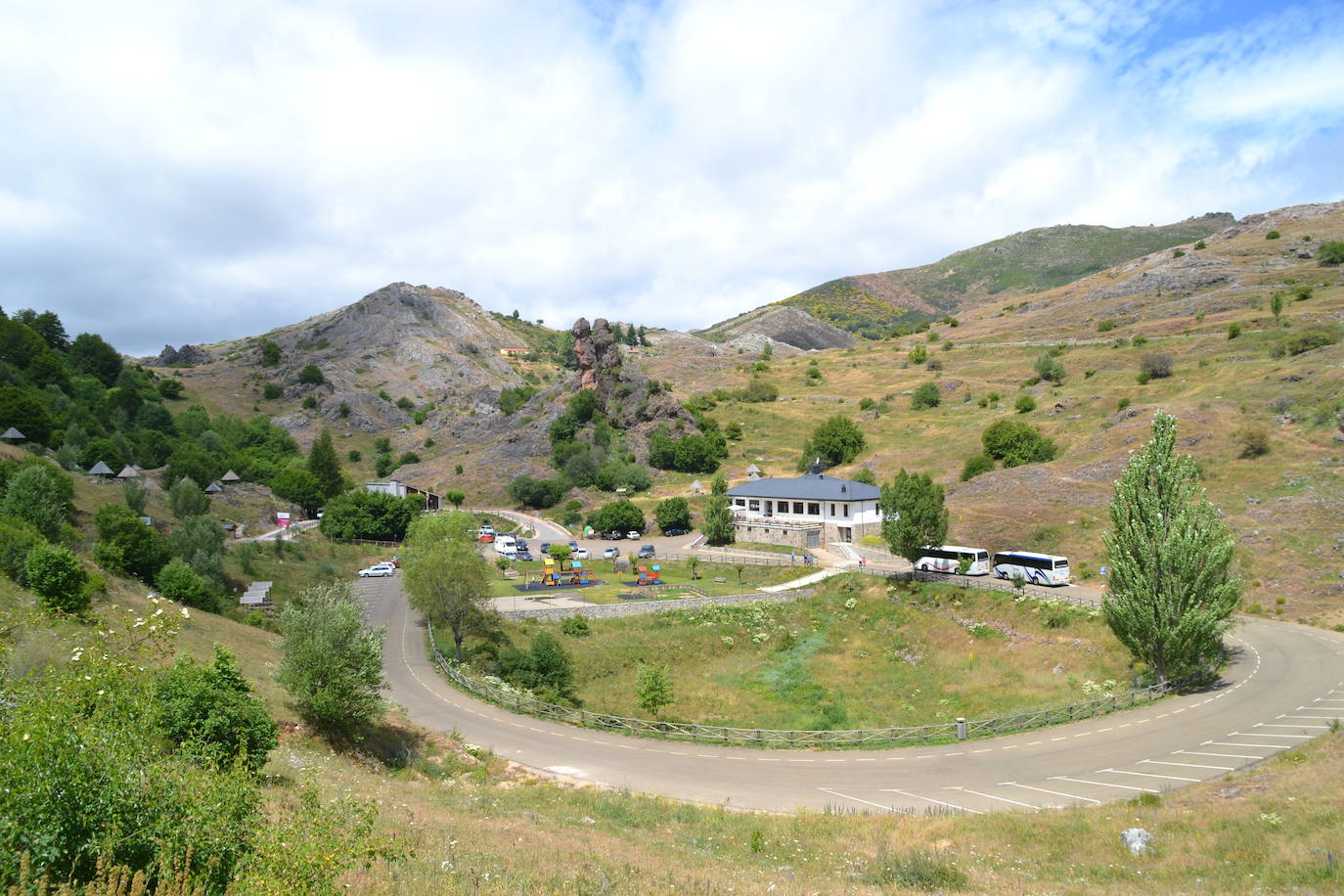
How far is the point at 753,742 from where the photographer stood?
27.5 m

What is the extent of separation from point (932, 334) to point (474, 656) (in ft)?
447

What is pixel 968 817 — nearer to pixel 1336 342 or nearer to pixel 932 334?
pixel 1336 342

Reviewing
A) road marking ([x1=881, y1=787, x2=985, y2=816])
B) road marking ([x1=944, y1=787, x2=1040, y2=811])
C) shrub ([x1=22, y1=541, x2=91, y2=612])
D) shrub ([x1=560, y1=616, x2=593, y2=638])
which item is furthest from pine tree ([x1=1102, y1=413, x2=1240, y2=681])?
shrub ([x1=22, y1=541, x2=91, y2=612])

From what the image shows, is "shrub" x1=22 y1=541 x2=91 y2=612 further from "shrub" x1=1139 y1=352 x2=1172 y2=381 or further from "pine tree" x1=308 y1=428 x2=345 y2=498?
"shrub" x1=1139 y1=352 x2=1172 y2=381

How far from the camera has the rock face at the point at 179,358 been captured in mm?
182875

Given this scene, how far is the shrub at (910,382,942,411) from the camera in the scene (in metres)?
105

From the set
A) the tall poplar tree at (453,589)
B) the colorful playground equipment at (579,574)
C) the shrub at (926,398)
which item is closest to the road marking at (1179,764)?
the tall poplar tree at (453,589)

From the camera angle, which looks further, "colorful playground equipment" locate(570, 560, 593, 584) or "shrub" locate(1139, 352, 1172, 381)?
"shrub" locate(1139, 352, 1172, 381)

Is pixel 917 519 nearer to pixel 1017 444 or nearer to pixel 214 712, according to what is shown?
pixel 1017 444

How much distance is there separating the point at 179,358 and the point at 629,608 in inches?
7513

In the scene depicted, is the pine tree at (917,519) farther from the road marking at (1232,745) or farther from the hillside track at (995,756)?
the road marking at (1232,745)

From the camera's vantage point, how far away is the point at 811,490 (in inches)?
A: 2746

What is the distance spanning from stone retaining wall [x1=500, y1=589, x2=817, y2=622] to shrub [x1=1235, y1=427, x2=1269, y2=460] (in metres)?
37.0

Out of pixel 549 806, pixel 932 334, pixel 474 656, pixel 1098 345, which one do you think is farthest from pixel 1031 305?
pixel 549 806
